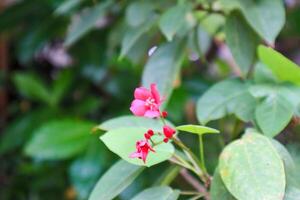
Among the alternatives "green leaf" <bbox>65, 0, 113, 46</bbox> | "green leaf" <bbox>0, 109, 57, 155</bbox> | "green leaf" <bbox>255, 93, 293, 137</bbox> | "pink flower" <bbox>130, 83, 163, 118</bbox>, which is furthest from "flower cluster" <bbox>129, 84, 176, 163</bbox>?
"green leaf" <bbox>0, 109, 57, 155</bbox>

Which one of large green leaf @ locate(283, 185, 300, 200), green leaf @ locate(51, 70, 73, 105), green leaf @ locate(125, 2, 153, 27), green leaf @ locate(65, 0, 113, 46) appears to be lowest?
large green leaf @ locate(283, 185, 300, 200)

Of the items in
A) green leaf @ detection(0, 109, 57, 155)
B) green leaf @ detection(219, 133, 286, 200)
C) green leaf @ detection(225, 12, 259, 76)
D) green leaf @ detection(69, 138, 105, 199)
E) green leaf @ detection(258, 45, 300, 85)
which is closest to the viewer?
green leaf @ detection(219, 133, 286, 200)

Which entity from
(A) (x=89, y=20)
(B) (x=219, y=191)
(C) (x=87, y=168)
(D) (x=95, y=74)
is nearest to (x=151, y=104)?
(B) (x=219, y=191)

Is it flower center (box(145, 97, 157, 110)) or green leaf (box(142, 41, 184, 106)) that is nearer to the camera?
flower center (box(145, 97, 157, 110))

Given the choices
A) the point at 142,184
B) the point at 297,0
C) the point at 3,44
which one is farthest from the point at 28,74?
the point at 297,0

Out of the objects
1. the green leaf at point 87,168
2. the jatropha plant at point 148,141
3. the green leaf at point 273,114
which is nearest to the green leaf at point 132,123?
the jatropha plant at point 148,141

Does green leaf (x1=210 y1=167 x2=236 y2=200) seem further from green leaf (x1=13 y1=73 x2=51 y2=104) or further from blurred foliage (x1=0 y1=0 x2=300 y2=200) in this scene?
green leaf (x1=13 y1=73 x2=51 y2=104)

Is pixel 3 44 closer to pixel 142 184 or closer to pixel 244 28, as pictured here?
pixel 142 184
